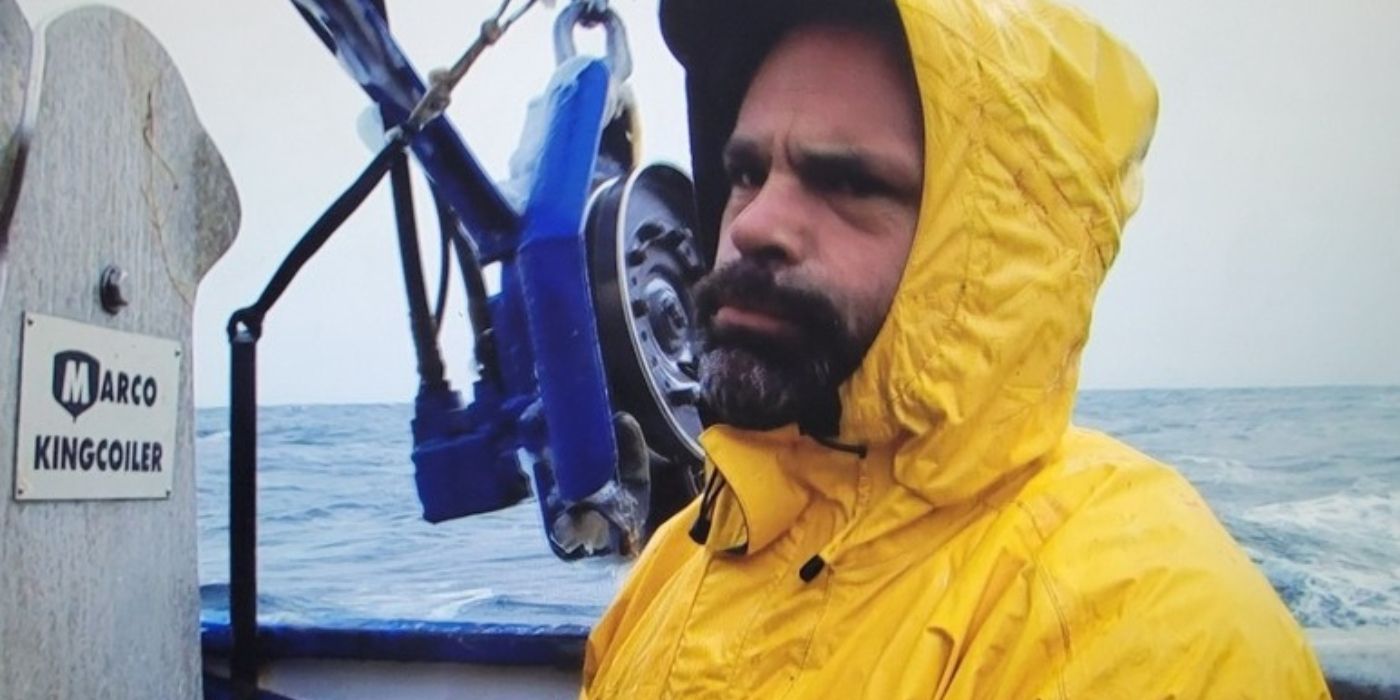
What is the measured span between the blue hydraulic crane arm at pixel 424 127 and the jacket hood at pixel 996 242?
1.08 meters

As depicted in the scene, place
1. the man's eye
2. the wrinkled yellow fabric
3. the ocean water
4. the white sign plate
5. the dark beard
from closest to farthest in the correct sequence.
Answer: the wrinkled yellow fabric → the dark beard → the man's eye → the white sign plate → the ocean water

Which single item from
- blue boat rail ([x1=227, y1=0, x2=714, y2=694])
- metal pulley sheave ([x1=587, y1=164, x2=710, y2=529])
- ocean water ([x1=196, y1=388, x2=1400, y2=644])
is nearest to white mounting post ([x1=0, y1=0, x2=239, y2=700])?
ocean water ([x1=196, y1=388, x2=1400, y2=644])

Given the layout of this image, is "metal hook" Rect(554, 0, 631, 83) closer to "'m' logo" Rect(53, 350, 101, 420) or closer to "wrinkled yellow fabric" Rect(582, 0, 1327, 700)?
"'m' logo" Rect(53, 350, 101, 420)

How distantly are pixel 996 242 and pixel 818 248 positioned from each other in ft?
0.47

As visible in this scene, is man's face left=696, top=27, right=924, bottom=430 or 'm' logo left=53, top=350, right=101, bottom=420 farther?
'm' logo left=53, top=350, right=101, bottom=420

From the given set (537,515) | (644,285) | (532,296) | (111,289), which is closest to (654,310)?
(644,285)

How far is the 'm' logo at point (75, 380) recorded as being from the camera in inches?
43.8

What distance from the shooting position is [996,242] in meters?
0.80

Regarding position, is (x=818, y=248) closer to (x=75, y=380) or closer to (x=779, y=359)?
(x=779, y=359)

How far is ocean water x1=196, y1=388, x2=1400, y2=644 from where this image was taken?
1591 mm

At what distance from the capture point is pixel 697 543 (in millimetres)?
1047

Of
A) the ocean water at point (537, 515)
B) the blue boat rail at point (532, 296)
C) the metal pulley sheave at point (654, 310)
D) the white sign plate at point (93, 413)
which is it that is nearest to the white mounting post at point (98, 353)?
the white sign plate at point (93, 413)

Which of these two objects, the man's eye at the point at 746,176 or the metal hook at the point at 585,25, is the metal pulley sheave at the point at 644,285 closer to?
the metal hook at the point at 585,25

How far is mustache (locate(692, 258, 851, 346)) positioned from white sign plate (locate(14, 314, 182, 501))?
60 cm
